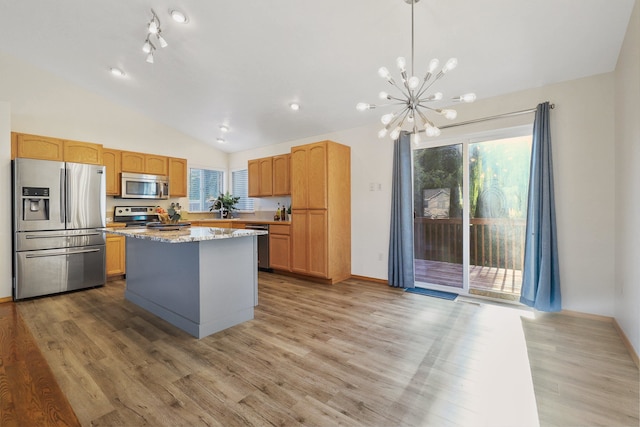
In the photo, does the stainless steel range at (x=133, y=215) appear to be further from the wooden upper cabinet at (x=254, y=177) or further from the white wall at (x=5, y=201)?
the wooden upper cabinet at (x=254, y=177)

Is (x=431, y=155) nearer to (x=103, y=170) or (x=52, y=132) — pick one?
(x=103, y=170)

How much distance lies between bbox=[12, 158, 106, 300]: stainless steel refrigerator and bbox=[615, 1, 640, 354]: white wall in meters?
6.22

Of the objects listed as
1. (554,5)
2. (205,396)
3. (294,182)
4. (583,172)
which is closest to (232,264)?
(205,396)

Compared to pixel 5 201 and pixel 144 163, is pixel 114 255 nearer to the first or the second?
pixel 5 201

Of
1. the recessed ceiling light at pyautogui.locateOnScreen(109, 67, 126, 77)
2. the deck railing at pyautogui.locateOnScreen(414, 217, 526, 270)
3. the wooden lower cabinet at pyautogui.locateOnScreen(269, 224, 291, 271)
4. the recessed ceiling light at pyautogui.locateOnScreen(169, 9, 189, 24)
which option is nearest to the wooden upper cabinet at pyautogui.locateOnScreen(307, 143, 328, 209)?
the wooden lower cabinet at pyautogui.locateOnScreen(269, 224, 291, 271)

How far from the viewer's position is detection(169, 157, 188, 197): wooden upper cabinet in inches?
223

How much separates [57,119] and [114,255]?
235 cm

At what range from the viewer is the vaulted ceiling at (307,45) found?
2.42 metres

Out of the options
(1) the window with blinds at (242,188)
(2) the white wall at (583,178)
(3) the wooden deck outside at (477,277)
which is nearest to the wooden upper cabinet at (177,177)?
(1) the window with blinds at (242,188)

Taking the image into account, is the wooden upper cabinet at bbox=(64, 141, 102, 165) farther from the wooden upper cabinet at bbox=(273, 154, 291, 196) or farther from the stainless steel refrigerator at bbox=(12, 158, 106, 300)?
the wooden upper cabinet at bbox=(273, 154, 291, 196)

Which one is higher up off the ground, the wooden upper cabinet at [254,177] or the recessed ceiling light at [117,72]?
the recessed ceiling light at [117,72]

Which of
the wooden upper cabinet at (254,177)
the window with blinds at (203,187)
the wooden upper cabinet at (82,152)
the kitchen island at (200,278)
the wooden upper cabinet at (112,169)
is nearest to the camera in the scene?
the kitchen island at (200,278)

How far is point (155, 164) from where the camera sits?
17.7 ft

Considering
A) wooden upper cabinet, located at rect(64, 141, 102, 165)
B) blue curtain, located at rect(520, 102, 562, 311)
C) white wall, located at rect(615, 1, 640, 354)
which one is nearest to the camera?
white wall, located at rect(615, 1, 640, 354)
